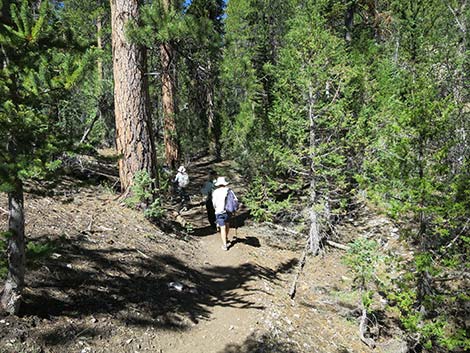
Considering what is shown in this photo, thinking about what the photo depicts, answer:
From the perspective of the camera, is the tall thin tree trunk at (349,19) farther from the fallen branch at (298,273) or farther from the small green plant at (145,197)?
the small green plant at (145,197)

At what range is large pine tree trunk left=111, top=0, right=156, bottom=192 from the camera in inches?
323

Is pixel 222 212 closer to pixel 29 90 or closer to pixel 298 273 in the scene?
pixel 298 273

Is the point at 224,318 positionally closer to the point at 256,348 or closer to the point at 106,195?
the point at 256,348

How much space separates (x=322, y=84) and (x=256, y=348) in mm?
7616

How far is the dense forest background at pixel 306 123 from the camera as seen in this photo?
3572 millimetres

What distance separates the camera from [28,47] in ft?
11.5

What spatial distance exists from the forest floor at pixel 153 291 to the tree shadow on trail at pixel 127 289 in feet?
0.06

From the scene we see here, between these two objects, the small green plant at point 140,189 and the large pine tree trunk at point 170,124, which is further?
the large pine tree trunk at point 170,124

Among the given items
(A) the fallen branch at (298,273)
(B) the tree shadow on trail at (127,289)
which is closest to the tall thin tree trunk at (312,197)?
(A) the fallen branch at (298,273)

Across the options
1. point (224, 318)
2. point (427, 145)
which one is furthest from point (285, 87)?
point (224, 318)

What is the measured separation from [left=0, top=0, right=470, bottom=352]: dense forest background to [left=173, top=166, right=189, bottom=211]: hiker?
1.16m

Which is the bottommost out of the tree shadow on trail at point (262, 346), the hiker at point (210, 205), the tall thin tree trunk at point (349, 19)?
the tree shadow on trail at point (262, 346)

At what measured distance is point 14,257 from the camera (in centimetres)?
376

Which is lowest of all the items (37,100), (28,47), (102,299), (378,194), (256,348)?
(256,348)
